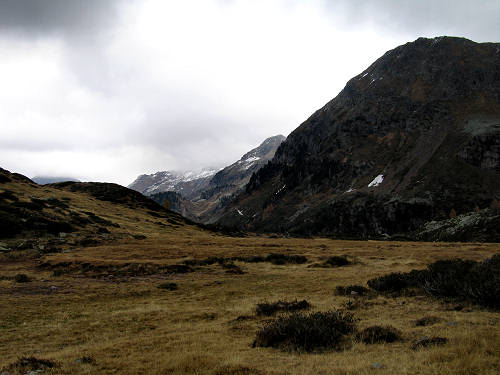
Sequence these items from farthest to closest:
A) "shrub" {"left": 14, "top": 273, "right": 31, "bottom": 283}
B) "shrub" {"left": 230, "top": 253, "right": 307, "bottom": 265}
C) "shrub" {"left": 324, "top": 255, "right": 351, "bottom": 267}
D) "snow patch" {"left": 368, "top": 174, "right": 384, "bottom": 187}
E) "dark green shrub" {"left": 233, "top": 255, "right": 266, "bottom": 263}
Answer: "snow patch" {"left": 368, "top": 174, "right": 384, "bottom": 187} < "dark green shrub" {"left": 233, "top": 255, "right": 266, "bottom": 263} < "shrub" {"left": 230, "top": 253, "right": 307, "bottom": 265} < "shrub" {"left": 324, "top": 255, "right": 351, "bottom": 267} < "shrub" {"left": 14, "top": 273, "right": 31, "bottom": 283}

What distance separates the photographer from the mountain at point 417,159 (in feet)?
396

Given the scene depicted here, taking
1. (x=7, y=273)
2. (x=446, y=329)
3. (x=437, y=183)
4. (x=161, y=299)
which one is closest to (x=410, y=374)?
(x=446, y=329)

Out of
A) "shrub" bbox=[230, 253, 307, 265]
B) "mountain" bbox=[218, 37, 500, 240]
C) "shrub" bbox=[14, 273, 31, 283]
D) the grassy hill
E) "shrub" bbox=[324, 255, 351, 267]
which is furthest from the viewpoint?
"mountain" bbox=[218, 37, 500, 240]

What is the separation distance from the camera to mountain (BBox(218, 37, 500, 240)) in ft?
396

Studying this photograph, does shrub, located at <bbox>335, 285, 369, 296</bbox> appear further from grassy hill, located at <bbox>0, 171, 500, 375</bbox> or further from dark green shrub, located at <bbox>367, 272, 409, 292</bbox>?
dark green shrub, located at <bbox>367, 272, 409, 292</bbox>

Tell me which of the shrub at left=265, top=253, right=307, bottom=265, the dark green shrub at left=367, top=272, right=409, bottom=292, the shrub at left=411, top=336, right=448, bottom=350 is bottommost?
the shrub at left=265, top=253, right=307, bottom=265

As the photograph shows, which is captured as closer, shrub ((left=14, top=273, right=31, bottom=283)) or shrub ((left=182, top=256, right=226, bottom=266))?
shrub ((left=14, top=273, right=31, bottom=283))

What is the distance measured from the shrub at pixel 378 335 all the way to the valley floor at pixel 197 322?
12.2 inches

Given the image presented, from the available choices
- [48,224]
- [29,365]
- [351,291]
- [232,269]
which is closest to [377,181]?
[48,224]

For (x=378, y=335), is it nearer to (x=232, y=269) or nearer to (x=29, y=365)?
(x=29, y=365)

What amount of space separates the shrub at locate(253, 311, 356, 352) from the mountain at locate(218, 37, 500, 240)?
233 ft

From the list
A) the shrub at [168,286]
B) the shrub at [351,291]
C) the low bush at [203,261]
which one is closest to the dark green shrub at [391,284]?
the shrub at [351,291]

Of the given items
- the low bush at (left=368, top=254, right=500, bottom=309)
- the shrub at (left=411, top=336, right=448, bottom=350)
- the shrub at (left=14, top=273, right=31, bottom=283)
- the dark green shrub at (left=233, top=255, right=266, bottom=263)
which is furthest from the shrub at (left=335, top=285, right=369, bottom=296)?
the shrub at (left=14, top=273, right=31, bottom=283)

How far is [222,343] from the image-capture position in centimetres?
1067
